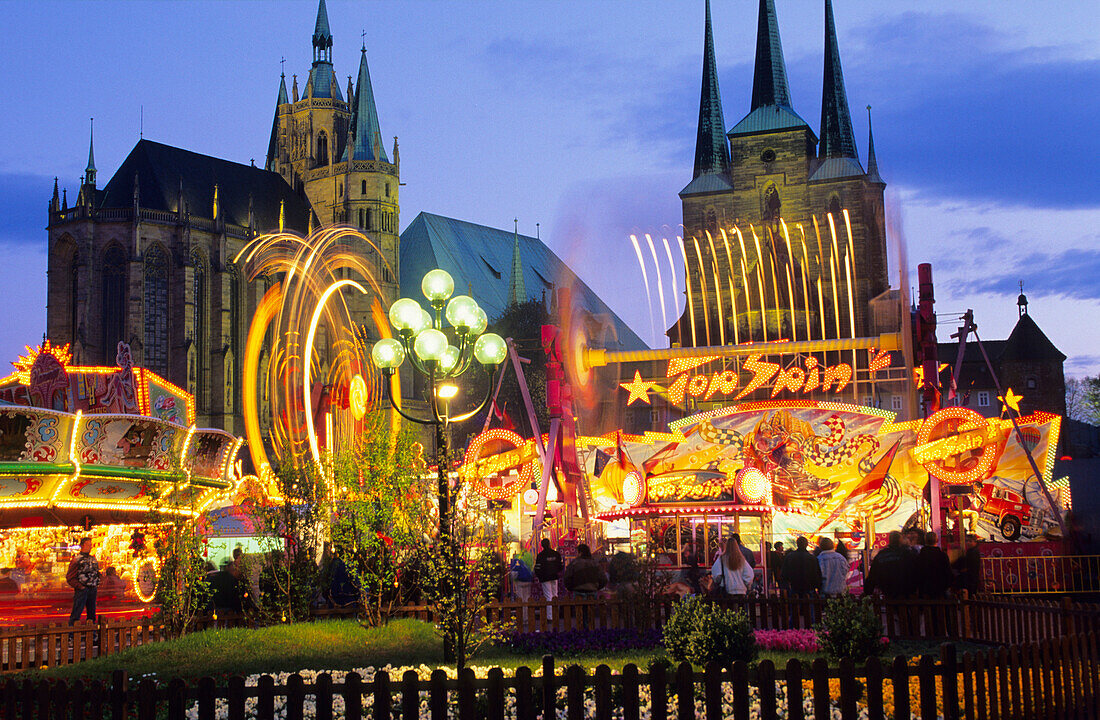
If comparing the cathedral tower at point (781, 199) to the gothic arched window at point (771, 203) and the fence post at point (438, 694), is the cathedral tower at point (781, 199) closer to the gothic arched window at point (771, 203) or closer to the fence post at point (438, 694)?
the gothic arched window at point (771, 203)

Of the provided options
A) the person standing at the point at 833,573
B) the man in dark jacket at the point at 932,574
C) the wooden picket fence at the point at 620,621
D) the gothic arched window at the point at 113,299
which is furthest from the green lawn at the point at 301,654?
the gothic arched window at the point at 113,299

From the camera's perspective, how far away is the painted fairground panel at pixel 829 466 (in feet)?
66.3

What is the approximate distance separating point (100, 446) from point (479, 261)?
63.5 metres

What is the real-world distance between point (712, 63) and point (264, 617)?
55323 mm

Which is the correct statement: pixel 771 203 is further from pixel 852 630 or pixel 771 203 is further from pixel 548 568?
pixel 852 630

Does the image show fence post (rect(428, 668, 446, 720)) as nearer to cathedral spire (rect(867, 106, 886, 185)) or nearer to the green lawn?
the green lawn

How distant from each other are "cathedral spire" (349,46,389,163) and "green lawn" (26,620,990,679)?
56799 mm

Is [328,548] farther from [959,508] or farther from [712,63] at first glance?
[712,63]

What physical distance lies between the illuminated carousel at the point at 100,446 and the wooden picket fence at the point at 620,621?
2.23 meters

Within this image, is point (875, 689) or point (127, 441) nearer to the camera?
point (875, 689)

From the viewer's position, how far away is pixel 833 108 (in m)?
61.7

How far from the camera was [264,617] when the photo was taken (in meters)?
14.1

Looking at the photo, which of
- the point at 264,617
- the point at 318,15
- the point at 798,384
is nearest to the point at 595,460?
the point at 798,384

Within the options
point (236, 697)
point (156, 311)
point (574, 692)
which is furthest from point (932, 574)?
point (156, 311)
